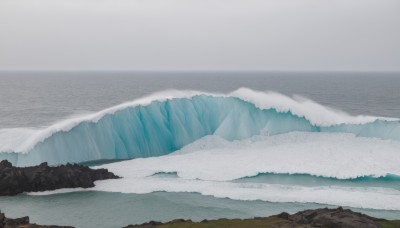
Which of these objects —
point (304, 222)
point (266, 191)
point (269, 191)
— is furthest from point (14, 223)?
point (269, 191)

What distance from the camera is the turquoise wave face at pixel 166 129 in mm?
42719

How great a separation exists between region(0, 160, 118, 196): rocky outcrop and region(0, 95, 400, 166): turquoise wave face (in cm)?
704

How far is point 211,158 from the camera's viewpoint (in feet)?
140

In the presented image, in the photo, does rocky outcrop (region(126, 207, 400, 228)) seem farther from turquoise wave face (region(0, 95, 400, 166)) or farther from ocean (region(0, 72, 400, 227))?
turquoise wave face (region(0, 95, 400, 166))

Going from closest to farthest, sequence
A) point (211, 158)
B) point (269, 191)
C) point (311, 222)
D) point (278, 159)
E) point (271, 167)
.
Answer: point (311, 222) < point (269, 191) < point (271, 167) < point (278, 159) < point (211, 158)

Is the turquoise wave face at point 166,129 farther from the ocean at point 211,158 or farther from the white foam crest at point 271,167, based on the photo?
the white foam crest at point 271,167

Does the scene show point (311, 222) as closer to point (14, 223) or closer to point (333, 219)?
point (333, 219)

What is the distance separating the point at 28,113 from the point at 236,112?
164 feet

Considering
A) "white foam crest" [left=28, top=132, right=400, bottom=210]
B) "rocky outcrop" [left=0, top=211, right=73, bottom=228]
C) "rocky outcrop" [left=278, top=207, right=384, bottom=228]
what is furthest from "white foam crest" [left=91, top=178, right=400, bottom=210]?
"rocky outcrop" [left=0, top=211, right=73, bottom=228]

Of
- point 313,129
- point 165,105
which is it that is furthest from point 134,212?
point 313,129

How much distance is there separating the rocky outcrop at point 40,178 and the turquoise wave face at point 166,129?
23.1ft

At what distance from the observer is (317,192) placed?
3216 cm

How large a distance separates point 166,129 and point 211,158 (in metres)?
8.91

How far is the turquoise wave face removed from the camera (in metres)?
42.7
